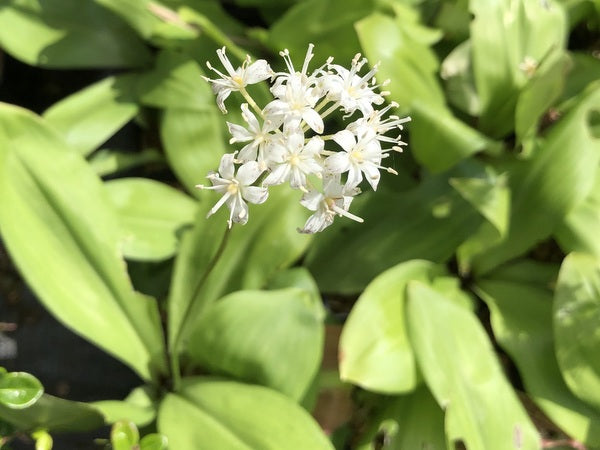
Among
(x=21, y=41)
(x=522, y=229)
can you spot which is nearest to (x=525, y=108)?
(x=522, y=229)

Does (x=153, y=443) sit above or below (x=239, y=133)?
below

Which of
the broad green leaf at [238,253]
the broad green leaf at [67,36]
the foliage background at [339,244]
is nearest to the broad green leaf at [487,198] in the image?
the foliage background at [339,244]

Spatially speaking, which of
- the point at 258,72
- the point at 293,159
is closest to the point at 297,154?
the point at 293,159

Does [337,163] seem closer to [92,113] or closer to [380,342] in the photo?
[380,342]

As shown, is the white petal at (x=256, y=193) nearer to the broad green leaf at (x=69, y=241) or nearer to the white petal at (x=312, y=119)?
the white petal at (x=312, y=119)

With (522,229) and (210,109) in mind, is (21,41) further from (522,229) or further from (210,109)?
(522,229)

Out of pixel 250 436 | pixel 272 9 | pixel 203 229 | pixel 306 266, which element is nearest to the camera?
pixel 250 436
